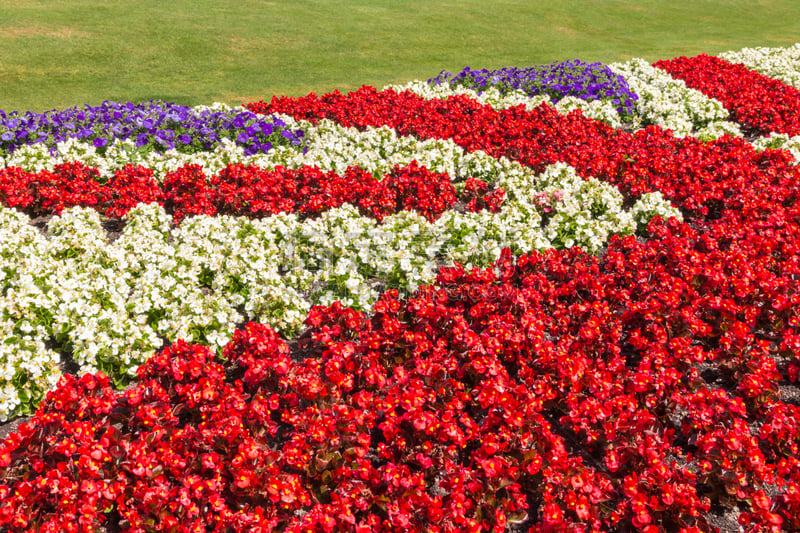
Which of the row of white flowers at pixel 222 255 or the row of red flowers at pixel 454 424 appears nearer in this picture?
the row of red flowers at pixel 454 424

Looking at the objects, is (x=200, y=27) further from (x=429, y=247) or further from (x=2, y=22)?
(x=429, y=247)

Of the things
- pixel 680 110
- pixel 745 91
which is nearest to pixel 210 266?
pixel 680 110

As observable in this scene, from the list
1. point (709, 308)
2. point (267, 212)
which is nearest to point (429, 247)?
point (267, 212)

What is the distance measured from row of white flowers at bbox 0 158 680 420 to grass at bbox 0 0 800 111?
979 cm

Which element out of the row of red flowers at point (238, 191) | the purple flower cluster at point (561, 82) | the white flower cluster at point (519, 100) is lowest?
the row of red flowers at point (238, 191)

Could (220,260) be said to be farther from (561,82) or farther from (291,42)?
(291,42)

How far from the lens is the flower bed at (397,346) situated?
14.2ft

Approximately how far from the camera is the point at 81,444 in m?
4.43

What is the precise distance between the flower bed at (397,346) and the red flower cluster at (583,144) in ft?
0.46

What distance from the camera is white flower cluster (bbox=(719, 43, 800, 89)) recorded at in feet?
56.5

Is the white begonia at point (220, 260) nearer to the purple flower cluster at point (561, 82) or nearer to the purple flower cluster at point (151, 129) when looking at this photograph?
the purple flower cluster at point (151, 129)

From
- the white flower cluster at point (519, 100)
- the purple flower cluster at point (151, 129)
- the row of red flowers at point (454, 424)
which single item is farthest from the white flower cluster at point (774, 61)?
the purple flower cluster at point (151, 129)

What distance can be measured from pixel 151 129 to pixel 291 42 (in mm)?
12923

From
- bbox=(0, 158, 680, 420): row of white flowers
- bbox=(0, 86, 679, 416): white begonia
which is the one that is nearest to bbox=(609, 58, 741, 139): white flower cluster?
bbox=(0, 86, 679, 416): white begonia
